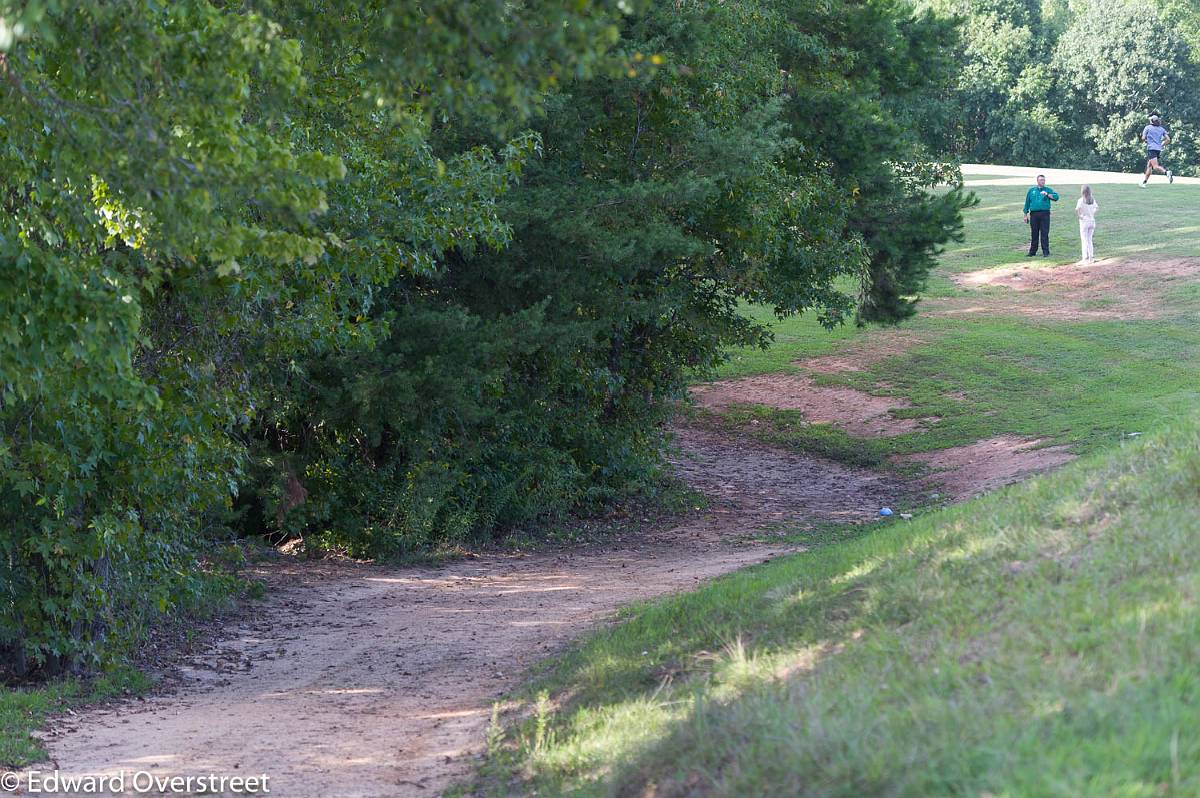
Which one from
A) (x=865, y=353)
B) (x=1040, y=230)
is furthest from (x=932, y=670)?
(x=1040, y=230)

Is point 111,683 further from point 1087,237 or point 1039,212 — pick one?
point 1039,212

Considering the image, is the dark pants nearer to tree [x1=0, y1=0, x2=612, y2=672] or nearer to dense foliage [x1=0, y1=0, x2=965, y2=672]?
dense foliage [x1=0, y1=0, x2=965, y2=672]

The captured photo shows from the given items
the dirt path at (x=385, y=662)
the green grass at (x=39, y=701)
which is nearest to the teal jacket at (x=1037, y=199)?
the dirt path at (x=385, y=662)

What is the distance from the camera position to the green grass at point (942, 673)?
4.04 meters

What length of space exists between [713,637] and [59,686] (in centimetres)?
472

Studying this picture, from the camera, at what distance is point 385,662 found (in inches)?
392

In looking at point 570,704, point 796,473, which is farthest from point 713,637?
point 796,473

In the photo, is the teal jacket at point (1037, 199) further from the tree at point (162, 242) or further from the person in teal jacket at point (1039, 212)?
the tree at point (162, 242)

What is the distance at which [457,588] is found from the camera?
13273 millimetres

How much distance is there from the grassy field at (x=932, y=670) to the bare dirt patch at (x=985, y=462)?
23.4 feet

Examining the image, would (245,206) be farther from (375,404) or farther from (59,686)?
(375,404)

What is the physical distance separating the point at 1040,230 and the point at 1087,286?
3.27 meters

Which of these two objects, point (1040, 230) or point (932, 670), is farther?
point (1040, 230)

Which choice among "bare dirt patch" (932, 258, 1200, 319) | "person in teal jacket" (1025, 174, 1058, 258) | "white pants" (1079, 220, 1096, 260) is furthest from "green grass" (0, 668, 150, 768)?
"white pants" (1079, 220, 1096, 260)
